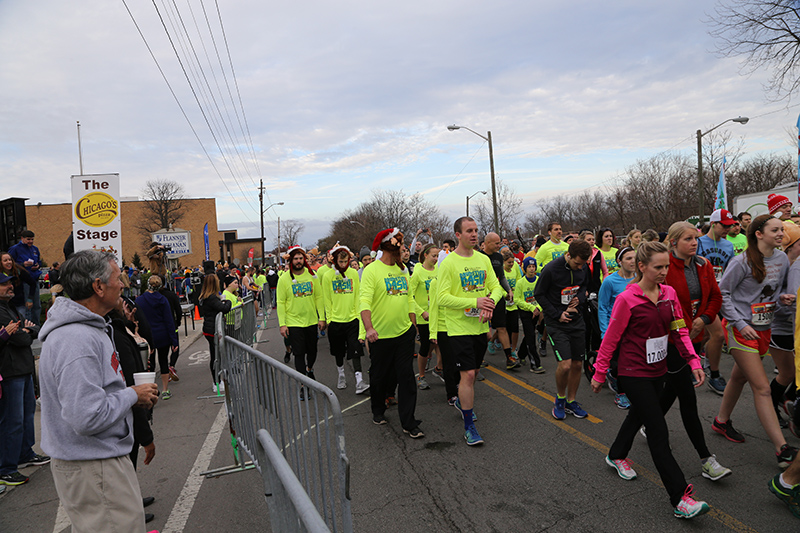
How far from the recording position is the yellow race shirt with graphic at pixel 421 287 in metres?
7.37

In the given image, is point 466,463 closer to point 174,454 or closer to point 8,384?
point 174,454

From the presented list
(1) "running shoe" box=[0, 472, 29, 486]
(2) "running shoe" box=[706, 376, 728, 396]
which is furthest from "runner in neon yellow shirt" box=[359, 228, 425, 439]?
(2) "running shoe" box=[706, 376, 728, 396]

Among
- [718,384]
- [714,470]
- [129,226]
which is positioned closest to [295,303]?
[714,470]

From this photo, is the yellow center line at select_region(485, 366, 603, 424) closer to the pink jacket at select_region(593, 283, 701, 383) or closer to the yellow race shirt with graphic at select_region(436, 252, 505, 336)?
the yellow race shirt with graphic at select_region(436, 252, 505, 336)

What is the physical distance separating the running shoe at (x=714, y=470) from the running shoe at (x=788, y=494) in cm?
36

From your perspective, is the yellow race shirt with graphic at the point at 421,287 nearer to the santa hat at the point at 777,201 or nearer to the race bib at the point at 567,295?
the race bib at the point at 567,295

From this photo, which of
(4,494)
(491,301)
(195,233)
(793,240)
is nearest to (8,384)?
(4,494)

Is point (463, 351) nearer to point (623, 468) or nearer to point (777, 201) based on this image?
point (623, 468)

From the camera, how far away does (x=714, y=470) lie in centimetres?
378

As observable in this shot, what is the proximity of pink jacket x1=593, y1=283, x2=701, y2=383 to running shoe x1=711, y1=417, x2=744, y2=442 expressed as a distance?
143cm

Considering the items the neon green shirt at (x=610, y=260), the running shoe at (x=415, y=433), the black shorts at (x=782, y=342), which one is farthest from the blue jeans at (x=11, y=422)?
the neon green shirt at (x=610, y=260)

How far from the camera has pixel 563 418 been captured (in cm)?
539

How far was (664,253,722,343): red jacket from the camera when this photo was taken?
4.50 meters

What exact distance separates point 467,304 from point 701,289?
223 cm
